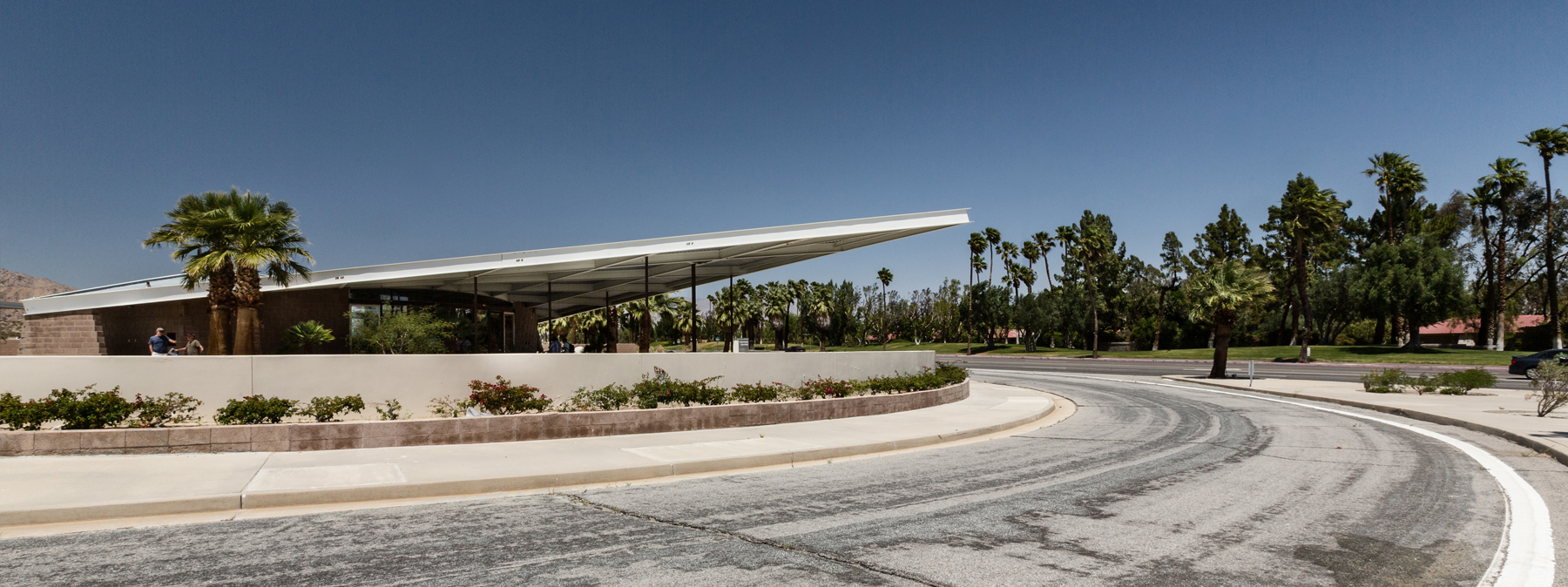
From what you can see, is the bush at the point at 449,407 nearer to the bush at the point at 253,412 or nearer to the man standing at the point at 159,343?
the bush at the point at 253,412

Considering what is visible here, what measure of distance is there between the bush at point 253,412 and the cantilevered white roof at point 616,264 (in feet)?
30.0

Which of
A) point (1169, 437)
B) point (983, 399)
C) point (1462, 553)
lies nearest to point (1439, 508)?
point (1462, 553)

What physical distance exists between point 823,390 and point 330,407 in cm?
866

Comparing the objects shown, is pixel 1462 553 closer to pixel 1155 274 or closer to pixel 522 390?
pixel 522 390

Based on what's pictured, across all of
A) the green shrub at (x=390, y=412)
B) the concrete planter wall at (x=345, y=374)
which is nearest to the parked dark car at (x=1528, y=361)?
the concrete planter wall at (x=345, y=374)

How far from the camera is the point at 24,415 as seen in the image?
29.8ft

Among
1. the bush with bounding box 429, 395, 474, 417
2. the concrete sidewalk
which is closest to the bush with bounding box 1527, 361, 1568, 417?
the concrete sidewalk

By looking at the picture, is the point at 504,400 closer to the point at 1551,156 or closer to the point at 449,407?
the point at 449,407

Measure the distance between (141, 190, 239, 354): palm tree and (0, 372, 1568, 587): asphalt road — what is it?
19.2 meters

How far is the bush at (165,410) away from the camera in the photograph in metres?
9.76

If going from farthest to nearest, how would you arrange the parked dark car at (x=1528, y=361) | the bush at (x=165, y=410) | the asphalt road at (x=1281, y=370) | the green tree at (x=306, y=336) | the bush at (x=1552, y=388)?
the asphalt road at (x=1281, y=370)
the parked dark car at (x=1528, y=361)
the green tree at (x=306, y=336)
the bush at (x=1552, y=388)
the bush at (x=165, y=410)

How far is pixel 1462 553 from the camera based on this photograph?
539 centimetres

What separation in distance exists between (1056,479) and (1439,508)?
131 inches

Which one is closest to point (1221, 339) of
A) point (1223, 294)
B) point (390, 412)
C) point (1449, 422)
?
point (1223, 294)
